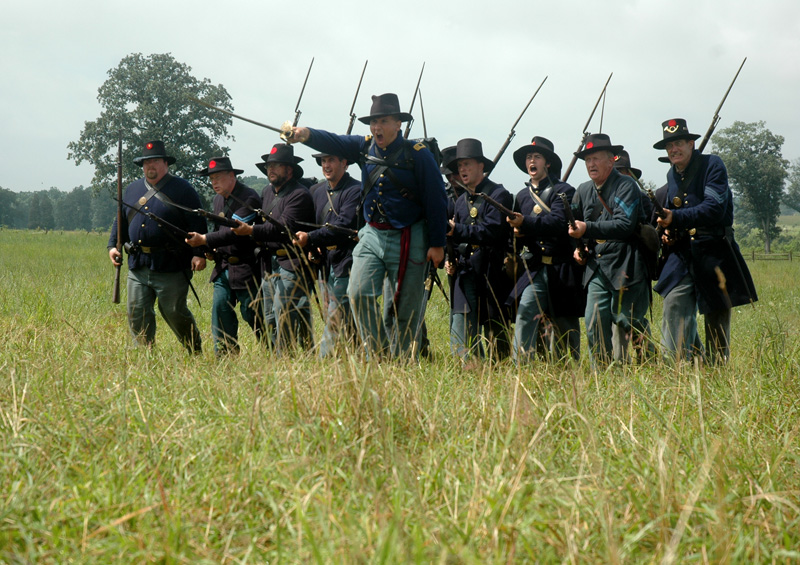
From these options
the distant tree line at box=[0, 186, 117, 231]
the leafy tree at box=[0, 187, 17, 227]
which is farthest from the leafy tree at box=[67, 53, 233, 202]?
the leafy tree at box=[0, 187, 17, 227]

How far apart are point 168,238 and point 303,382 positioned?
3913 millimetres

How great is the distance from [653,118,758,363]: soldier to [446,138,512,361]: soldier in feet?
4.68

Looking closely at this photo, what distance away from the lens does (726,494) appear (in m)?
2.68

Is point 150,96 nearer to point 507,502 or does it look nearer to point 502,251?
point 502,251

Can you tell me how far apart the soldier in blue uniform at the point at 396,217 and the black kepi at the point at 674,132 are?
194cm

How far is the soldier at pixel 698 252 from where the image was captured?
581 cm

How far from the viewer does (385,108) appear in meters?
5.70

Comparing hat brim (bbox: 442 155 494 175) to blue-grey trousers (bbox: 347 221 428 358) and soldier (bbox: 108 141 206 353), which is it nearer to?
blue-grey trousers (bbox: 347 221 428 358)

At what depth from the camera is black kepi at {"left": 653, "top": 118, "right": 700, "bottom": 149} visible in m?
6.05

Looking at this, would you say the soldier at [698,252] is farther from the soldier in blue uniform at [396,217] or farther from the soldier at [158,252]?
the soldier at [158,252]

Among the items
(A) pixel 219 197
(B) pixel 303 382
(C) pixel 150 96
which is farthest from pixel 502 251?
(C) pixel 150 96

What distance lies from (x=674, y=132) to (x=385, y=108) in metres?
2.37

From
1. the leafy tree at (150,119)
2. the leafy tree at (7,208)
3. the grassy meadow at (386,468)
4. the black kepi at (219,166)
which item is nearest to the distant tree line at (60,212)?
the leafy tree at (7,208)

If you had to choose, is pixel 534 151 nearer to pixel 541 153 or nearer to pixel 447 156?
Result: pixel 541 153
